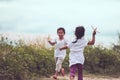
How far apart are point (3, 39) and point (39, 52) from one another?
62.9 inches

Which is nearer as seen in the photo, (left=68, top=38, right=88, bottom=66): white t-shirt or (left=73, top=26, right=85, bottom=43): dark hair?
(left=73, top=26, right=85, bottom=43): dark hair

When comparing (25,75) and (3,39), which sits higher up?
(3,39)

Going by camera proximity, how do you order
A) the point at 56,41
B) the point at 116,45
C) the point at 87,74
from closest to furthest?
the point at 56,41 → the point at 87,74 → the point at 116,45

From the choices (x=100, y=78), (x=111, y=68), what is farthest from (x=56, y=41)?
(x=111, y=68)

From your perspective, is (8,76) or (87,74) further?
(87,74)

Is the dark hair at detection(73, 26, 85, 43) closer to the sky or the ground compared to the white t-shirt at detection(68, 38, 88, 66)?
closer to the sky

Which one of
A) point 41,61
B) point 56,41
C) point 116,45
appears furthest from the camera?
point 116,45

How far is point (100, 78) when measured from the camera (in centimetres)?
1650

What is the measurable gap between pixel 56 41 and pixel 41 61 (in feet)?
5.61

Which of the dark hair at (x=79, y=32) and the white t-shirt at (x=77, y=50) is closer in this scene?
the dark hair at (x=79, y=32)

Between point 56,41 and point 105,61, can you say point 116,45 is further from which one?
point 56,41

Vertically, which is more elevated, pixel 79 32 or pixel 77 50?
pixel 79 32

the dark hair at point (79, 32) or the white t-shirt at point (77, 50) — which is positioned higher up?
the dark hair at point (79, 32)

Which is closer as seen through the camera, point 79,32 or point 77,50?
point 79,32
